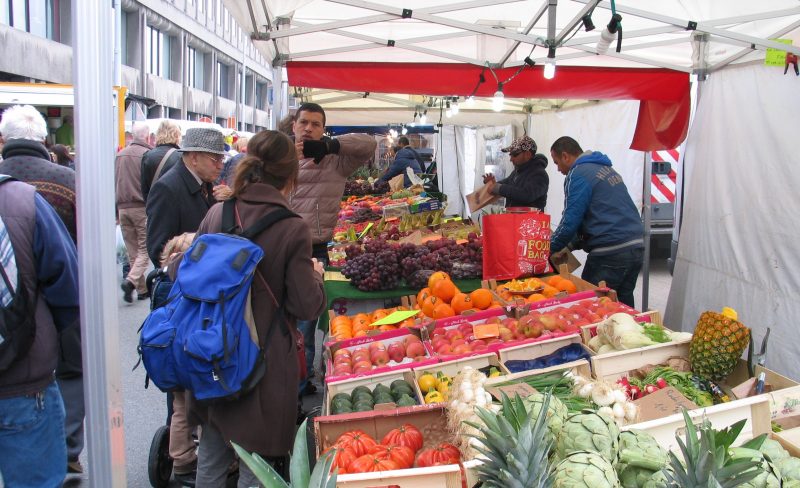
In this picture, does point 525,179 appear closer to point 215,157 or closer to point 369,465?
point 215,157

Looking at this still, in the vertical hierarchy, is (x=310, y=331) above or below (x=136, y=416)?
above

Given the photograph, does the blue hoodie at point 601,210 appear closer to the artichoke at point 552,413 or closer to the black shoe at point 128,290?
the artichoke at point 552,413

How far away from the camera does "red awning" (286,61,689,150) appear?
19.0 ft

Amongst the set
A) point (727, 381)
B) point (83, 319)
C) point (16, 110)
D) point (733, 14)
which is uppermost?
point (733, 14)

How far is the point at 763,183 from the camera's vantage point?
4.46 metres

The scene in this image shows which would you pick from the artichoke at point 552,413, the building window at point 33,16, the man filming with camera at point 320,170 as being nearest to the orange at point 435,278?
the man filming with camera at point 320,170

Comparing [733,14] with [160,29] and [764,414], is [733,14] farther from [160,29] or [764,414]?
[160,29]

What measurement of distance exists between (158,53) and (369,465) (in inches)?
1317

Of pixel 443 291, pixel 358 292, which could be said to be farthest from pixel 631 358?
pixel 358 292

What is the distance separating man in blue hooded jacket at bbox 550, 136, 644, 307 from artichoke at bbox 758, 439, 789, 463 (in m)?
3.16

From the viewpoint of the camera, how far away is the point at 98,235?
5.29 feet

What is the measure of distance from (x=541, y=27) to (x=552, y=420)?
4.74m

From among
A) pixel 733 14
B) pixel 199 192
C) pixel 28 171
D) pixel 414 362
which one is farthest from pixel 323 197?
pixel 733 14

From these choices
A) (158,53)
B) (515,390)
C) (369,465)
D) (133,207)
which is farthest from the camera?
(158,53)
